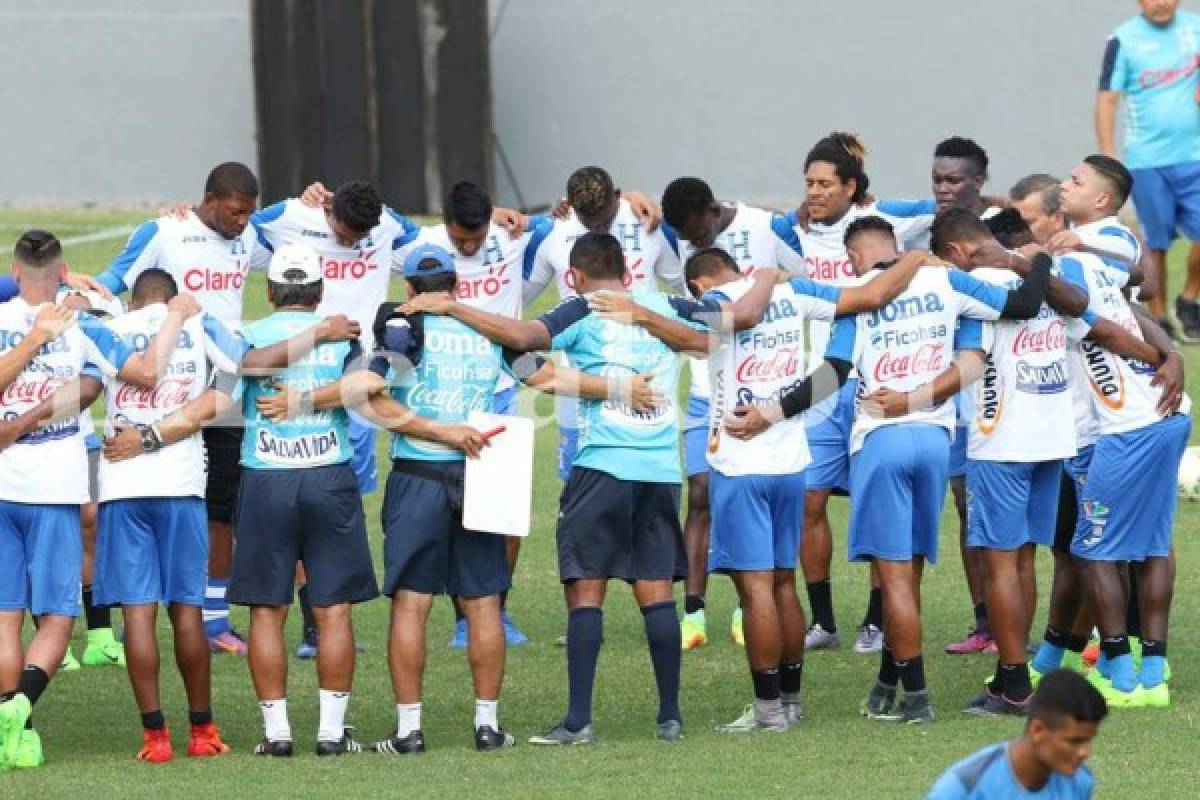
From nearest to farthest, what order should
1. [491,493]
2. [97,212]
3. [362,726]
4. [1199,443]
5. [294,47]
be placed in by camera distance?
[491,493]
[362,726]
[1199,443]
[294,47]
[97,212]

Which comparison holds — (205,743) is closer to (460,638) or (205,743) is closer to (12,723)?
(12,723)

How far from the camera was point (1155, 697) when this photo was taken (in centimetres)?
1051

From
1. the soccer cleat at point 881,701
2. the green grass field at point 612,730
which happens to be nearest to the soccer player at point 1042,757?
the green grass field at point 612,730

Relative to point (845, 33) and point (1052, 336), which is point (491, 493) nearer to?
point (1052, 336)

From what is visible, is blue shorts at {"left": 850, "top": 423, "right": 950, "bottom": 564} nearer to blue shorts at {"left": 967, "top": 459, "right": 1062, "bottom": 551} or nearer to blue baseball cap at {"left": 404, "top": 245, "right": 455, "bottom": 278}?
blue shorts at {"left": 967, "top": 459, "right": 1062, "bottom": 551}

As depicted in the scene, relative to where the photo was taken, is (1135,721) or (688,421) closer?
(1135,721)

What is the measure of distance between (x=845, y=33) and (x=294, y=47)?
220 inches

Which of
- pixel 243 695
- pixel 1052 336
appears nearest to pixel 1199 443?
pixel 1052 336

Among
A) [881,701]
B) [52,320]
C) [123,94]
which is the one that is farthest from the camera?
[123,94]

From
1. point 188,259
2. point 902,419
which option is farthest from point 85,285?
point 902,419

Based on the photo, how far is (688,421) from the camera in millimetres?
12617

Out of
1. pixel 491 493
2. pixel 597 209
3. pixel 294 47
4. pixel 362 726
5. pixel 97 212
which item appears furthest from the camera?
pixel 97 212

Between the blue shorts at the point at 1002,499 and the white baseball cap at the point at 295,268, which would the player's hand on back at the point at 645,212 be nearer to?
the blue shorts at the point at 1002,499

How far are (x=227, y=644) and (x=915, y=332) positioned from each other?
397 cm
